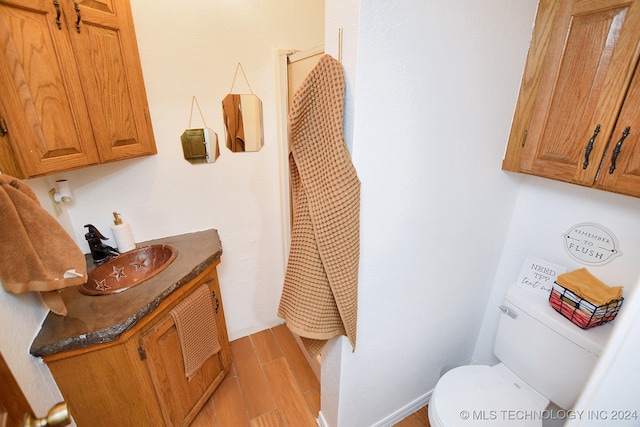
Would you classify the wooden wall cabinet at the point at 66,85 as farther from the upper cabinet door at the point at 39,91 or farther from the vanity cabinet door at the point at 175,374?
the vanity cabinet door at the point at 175,374

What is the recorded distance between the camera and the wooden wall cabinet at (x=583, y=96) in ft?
2.81

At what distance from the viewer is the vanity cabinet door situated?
44.5 inches

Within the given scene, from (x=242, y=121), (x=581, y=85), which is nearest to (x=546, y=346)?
(x=581, y=85)

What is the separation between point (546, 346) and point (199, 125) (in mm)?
1925

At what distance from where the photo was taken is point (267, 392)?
1.65 metres

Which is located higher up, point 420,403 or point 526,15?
point 526,15

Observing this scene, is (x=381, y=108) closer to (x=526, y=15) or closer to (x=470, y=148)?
(x=470, y=148)

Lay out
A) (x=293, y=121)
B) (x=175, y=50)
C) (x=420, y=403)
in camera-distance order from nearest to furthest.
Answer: (x=293, y=121), (x=175, y=50), (x=420, y=403)

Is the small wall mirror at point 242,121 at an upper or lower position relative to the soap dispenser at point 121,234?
upper

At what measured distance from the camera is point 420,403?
5.14 feet

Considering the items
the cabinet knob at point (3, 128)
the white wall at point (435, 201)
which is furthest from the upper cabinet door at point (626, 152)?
the cabinet knob at point (3, 128)

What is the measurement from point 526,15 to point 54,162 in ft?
5.71

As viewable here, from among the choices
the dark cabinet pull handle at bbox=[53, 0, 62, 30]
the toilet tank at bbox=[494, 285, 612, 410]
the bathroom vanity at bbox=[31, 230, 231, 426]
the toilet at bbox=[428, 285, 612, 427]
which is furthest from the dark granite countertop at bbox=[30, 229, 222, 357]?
the toilet tank at bbox=[494, 285, 612, 410]

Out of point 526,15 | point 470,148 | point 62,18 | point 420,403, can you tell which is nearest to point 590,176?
point 470,148
